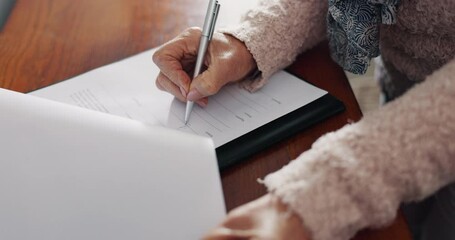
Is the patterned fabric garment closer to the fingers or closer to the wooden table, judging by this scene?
the wooden table

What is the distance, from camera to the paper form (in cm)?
51

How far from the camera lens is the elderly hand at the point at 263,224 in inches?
13.0

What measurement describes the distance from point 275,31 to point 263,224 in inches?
11.4

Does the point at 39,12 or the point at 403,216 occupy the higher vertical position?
the point at 39,12

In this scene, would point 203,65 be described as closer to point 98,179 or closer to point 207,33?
point 207,33

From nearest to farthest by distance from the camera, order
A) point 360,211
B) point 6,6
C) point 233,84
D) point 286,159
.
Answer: point 360,211 → point 286,159 → point 233,84 → point 6,6

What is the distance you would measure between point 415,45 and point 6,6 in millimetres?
705

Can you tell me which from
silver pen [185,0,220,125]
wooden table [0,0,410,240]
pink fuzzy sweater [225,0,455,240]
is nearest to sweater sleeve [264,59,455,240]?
pink fuzzy sweater [225,0,455,240]

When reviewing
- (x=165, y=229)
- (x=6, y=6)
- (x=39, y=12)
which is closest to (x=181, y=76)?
(x=165, y=229)

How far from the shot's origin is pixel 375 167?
0.34m

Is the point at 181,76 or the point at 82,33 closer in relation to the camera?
the point at 181,76

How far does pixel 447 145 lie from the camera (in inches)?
14.1

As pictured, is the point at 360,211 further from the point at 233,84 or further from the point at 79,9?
the point at 79,9

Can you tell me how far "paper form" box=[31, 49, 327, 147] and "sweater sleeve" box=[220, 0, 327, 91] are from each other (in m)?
0.02
